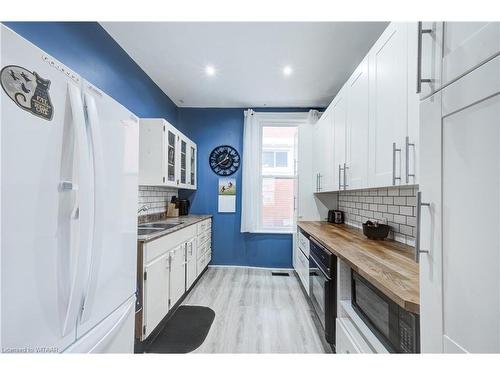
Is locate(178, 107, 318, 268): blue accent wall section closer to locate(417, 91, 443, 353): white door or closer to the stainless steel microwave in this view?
the stainless steel microwave

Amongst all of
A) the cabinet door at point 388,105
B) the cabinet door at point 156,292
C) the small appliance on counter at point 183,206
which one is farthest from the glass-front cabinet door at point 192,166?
the cabinet door at point 388,105

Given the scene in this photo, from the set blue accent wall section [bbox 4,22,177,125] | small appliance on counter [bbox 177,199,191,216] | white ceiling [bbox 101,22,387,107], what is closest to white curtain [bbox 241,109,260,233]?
white ceiling [bbox 101,22,387,107]

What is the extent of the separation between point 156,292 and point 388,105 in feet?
7.49

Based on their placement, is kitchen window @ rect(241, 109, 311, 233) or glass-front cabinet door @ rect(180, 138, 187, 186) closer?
glass-front cabinet door @ rect(180, 138, 187, 186)

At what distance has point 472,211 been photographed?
0.57 m

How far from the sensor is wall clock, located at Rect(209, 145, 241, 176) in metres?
4.13

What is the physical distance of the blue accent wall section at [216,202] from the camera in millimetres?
4074

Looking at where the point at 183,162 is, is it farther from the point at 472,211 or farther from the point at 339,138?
the point at 472,211

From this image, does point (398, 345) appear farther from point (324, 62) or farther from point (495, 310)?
point (324, 62)

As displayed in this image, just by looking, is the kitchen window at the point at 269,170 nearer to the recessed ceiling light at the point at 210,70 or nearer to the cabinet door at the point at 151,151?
the recessed ceiling light at the point at 210,70

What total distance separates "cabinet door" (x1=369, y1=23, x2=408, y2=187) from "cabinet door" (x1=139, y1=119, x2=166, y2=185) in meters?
Answer: 2.24

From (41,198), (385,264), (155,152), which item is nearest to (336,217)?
(385,264)

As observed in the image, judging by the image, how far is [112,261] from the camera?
Result: 41.9 inches
